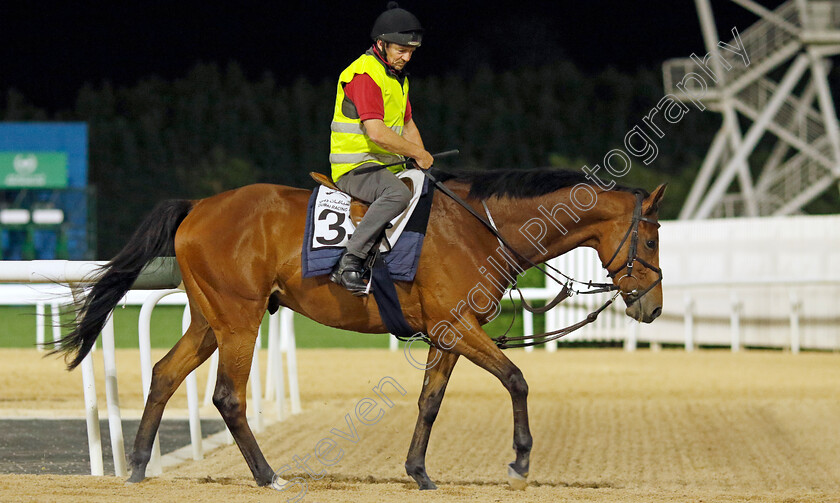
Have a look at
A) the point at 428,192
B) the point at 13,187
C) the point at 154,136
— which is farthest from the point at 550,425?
the point at 154,136

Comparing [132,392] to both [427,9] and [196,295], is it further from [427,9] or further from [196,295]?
[427,9]

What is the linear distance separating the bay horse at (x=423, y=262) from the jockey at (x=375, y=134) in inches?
9.3

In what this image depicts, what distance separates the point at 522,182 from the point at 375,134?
816mm

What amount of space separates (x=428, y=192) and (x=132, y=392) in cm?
559

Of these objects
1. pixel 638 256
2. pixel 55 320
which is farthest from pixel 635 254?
pixel 55 320

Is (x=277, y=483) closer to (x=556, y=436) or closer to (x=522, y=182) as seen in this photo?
(x=522, y=182)

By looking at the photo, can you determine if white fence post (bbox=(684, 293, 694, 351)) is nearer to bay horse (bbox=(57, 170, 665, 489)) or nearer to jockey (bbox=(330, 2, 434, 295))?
bay horse (bbox=(57, 170, 665, 489))

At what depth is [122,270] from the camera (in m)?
5.60

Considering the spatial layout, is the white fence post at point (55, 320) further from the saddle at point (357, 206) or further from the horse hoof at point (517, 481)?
the horse hoof at point (517, 481)

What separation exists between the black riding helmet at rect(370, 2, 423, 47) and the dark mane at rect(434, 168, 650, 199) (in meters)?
0.69

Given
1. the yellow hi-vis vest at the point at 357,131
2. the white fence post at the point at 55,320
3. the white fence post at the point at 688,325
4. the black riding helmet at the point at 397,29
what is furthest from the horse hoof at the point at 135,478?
the white fence post at the point at 688,325

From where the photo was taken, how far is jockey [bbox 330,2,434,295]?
16.8 ft

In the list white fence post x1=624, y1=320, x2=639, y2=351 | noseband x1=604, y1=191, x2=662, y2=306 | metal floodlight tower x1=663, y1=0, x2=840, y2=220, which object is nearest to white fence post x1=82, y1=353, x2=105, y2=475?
noseband x1=604, y1=191, x2=662, y2=306

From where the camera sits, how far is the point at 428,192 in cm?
533
